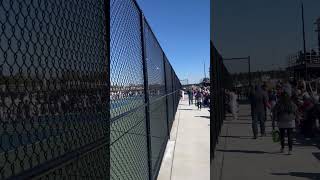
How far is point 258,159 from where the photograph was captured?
26.9 ft

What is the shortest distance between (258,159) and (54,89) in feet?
21.3

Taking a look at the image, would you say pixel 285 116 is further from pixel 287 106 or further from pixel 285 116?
pixel 287 106

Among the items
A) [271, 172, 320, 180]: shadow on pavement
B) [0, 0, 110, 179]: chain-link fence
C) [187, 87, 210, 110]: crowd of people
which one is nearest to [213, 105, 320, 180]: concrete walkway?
[271, 172, 320, 180]: shadow on pavement

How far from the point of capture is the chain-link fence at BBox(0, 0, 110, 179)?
168 cm

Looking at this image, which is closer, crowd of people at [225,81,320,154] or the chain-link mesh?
the chain-link mesh

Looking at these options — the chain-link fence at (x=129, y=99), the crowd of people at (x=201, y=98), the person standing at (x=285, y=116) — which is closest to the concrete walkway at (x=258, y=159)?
the person standing at (x=285, y=116)

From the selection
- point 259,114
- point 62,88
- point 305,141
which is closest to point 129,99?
point 62,88

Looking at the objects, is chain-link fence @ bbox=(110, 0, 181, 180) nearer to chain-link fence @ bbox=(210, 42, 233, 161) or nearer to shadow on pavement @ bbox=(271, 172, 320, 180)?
chain-link fence @ bbox=(210, 42, 233, 161)

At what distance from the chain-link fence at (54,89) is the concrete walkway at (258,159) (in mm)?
3399

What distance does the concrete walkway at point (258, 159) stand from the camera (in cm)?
698

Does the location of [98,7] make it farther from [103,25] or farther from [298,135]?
[298,135]

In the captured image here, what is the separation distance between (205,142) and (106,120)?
7.73 m

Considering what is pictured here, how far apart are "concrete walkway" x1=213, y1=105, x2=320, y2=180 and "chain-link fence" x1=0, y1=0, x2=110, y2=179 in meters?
3.40

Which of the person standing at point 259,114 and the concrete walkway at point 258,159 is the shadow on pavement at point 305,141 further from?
the person standing at point 259,114
